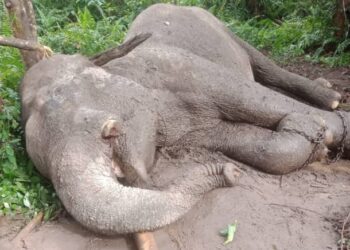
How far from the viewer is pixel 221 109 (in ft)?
15.2

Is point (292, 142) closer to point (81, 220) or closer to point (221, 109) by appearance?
point (221, 109)

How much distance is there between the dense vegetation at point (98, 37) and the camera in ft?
14.2

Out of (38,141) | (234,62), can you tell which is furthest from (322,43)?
(38,141)

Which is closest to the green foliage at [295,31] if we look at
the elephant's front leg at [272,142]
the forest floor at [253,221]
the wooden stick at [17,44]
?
the elephant's front leg at [272,142]

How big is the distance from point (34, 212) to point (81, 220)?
0.93m

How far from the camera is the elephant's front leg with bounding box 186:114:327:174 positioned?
428cm

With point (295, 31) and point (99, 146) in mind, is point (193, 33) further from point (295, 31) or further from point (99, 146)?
Result: point (295, 31)

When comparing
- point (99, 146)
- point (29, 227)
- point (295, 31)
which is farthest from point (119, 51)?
point (295, 31)

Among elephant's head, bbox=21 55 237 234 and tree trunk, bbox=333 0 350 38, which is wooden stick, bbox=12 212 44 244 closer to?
elephant's head, bbox=21 55 237 234

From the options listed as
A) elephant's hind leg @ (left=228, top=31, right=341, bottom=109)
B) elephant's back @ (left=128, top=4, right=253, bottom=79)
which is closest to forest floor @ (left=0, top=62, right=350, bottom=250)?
elephant's hind leg @ (left=228, top=31, right=341, bottom=109)

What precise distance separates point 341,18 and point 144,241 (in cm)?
491

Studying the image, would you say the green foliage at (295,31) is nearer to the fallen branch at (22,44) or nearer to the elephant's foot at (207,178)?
the elephant's foot at (207,178)

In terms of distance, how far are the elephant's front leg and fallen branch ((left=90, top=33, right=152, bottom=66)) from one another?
2.88 feet

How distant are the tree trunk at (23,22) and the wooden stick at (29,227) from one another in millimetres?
1858
